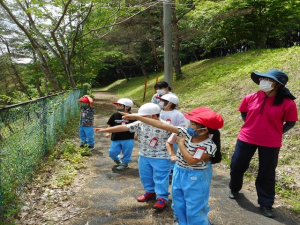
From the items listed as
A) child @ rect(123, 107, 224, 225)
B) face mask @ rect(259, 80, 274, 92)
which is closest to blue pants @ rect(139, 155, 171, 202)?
child @ rect(123, 107, 224, 225)

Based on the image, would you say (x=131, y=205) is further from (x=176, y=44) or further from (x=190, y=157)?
(x=176, y=44)

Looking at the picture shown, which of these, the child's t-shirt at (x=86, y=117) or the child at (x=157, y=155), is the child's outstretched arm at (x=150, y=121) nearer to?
the child at (x=157, y=155)

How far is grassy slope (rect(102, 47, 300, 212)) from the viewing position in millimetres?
4062

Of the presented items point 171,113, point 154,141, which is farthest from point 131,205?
point 171,113

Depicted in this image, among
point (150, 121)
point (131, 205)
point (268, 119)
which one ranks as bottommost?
point (131, 205)

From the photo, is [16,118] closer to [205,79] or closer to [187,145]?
[187,145]

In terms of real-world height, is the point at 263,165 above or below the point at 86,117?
below

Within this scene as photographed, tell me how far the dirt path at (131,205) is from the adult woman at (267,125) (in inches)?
10.0

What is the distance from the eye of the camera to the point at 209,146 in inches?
92.4

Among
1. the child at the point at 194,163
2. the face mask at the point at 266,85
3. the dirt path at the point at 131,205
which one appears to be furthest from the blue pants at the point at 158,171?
the face mask at the point at 266,85

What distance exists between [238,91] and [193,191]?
261 inches

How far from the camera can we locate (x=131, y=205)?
3352mm

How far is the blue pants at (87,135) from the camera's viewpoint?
5.80 metres

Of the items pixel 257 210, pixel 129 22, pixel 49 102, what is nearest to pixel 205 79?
pixel 129 22
